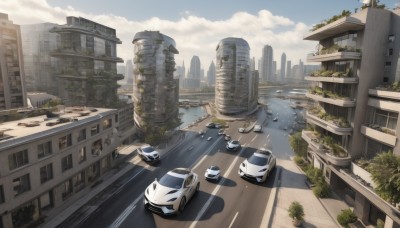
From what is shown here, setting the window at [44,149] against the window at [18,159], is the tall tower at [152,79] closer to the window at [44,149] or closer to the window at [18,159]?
the window at [44,149]

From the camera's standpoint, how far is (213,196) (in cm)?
2597

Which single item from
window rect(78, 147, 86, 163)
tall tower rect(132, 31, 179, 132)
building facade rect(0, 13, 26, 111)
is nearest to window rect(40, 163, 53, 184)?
window rect(78, 147, 86, 163)

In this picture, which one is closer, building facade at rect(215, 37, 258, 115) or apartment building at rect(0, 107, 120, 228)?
apartment building at rect(0, 107, 120, 228)

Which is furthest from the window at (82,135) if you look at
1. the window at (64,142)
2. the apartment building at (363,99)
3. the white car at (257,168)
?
the apartment building at (363,99)

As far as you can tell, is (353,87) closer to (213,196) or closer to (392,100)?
(392,100)

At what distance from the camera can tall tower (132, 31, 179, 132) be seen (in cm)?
5962

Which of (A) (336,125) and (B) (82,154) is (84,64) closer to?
(B) (82,154)

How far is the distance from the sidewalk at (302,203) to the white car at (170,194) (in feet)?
25.8

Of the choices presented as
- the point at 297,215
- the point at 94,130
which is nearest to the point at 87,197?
the point at 94,130

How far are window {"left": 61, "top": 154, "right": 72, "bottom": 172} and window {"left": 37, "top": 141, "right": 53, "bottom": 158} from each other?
195 cm

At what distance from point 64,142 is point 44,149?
2.47 m

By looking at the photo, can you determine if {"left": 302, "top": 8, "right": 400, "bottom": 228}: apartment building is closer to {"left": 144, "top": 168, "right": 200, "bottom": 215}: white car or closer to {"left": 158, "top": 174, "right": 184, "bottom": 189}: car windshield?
{"left": 144, "top": 168, "right": 200, "bottom": 215}: white car

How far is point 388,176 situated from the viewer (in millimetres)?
16516

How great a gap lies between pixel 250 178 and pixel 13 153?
23.1 m
